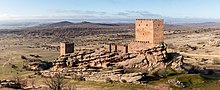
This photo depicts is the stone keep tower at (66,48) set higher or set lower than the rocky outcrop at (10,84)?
higher

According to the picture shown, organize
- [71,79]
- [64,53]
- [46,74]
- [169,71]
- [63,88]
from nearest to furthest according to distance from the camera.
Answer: [63,88] < [169,71] < [71,79] < [46,74] < [64,53]

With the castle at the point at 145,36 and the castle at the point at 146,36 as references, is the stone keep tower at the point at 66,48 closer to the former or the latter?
the castle at the point at 145,36

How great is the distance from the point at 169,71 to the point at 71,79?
16.3 m

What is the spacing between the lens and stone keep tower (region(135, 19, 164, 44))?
6825cm

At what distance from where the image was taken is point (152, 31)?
68.2 metres

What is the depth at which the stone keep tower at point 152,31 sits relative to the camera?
2687 inches

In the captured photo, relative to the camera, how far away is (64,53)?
78750 mm

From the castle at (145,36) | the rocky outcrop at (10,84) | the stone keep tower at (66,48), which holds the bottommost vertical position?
the rocky outcrop at (10,84)

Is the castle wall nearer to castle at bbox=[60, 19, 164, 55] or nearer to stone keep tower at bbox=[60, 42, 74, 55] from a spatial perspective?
castle at bbox=[60, 19, 164, 55]

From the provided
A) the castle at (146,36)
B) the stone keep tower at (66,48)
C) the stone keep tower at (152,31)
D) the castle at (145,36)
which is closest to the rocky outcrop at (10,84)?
the stone keep tower at (66,48)

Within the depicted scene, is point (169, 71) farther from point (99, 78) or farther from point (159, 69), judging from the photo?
point (99, 78)

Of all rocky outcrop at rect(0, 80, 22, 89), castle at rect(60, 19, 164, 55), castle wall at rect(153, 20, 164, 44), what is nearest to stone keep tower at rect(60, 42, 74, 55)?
castle at rect(60, 19, 164, 55)

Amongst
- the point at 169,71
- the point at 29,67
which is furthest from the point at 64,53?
the point at 169,71

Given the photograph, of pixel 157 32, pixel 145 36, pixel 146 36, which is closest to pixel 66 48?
pixel 145 36
